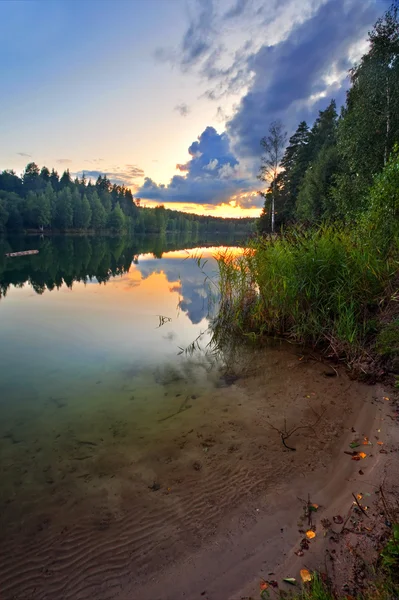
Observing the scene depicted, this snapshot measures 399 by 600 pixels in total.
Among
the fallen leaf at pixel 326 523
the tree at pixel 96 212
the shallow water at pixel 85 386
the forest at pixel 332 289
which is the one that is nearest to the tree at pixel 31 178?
the tree at pixel 96 212

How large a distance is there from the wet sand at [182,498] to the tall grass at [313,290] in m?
1.92

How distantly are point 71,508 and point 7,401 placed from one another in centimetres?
309

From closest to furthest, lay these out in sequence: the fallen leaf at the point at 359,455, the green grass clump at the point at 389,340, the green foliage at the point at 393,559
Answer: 1. the green foliage at the point at 393,559
2. the fallen leaf at the point at 359,455
3. the green grass clump at the point at 389,340

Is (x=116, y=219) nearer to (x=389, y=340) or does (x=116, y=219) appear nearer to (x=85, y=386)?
(x=85, y=386)

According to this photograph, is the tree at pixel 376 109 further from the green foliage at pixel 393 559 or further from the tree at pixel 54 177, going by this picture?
the tree at pixel 54 177

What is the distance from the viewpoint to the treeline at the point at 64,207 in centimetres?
8488

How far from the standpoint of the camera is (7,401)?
215 inches

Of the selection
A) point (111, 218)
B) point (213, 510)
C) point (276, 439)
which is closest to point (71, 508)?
point (213, 510)

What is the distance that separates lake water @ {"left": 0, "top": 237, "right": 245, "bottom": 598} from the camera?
3426 mm

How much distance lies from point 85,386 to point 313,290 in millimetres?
5827

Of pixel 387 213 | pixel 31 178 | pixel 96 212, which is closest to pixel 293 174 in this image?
pixel 387 213

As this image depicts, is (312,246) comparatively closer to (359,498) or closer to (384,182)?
(384,182)

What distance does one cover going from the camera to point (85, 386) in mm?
6082

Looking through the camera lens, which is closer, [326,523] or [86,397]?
[326,523]
